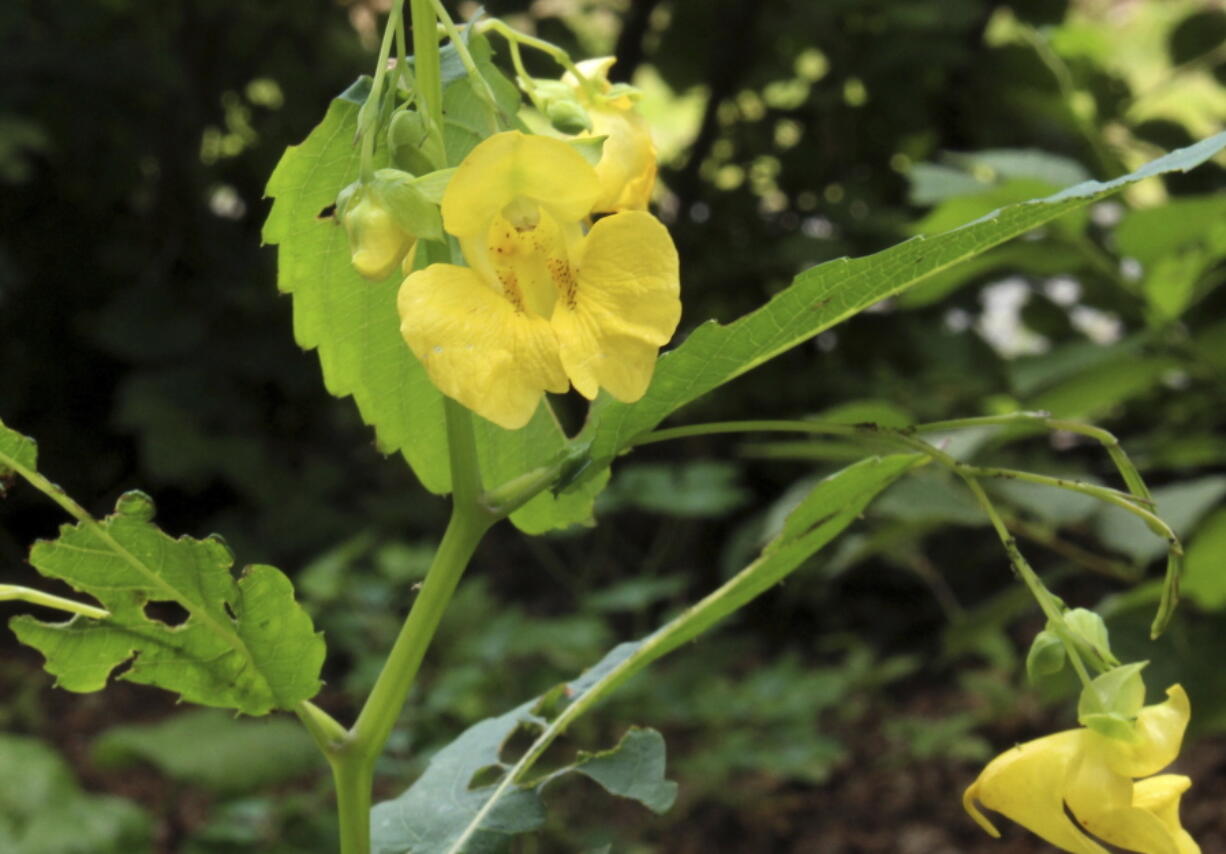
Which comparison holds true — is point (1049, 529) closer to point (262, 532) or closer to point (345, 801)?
point (345, 801)

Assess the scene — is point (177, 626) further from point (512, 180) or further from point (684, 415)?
point (684, 415)

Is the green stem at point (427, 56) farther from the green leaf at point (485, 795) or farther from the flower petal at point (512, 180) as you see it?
the green leaf at point (485, 795)

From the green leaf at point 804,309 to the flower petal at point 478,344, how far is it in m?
0.05

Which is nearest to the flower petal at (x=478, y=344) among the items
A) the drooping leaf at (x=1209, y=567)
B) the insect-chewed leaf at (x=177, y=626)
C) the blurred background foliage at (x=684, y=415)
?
the insect-chewed leaf at (x=177, y=626)

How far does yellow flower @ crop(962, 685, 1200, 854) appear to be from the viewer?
1.20 ft

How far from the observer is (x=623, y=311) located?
365mm

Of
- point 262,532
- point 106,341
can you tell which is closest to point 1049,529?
point 262,532

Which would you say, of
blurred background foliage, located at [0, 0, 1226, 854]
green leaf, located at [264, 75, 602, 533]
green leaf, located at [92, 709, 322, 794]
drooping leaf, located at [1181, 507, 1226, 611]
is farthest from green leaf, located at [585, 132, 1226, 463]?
green leaf, located at [92, 709, 322, 794]

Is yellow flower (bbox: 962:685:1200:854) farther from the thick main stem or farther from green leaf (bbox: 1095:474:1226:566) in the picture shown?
green leaf (bbox: 1095:474:1226:566)

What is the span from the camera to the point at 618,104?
0.43m

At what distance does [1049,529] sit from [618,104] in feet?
3.31

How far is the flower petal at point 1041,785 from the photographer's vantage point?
0.37 m

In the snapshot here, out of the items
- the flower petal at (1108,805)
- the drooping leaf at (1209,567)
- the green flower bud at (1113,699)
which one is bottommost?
the drooping leaf at (1209,567)

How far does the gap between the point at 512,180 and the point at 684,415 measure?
1.76 m
